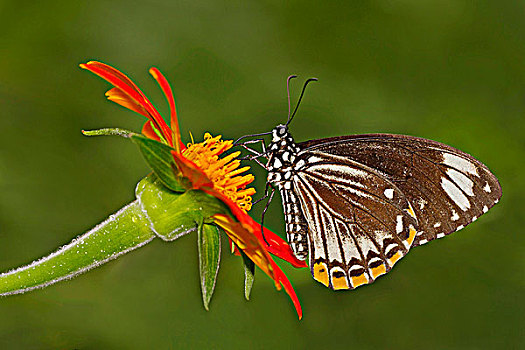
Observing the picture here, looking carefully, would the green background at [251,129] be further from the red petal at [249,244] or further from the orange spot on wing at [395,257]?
the red petal at [249,244]

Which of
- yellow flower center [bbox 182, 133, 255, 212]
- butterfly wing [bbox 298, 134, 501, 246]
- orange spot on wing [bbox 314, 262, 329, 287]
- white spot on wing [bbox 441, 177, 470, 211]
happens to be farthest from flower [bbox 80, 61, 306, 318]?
white spot on wing [bbox 441, 177, 470, 211]

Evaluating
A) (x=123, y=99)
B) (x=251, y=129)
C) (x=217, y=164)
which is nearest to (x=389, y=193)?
(x=217, y=164)

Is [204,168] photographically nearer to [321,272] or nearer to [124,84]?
[124,84]

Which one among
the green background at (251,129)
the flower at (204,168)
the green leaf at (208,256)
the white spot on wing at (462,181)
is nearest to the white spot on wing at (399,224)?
the white spot on wing at (462,181)

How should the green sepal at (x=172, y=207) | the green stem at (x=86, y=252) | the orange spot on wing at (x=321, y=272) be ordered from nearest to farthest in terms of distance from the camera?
the green stem at (x=86, y=252), the green sepal at (x=172, y=207), the orange spot on wing at (x=321, y=272)

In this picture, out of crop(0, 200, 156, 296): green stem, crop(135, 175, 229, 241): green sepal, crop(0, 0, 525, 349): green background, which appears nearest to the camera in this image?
crop(0, 200, 156, 296): green stem

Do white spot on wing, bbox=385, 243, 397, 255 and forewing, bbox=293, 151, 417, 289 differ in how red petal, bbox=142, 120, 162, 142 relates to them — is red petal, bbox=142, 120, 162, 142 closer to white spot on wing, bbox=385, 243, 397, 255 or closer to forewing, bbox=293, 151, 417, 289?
forewing, bbox=293, 151, 417, 289

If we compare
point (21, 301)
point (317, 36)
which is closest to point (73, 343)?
point (21, 301)
